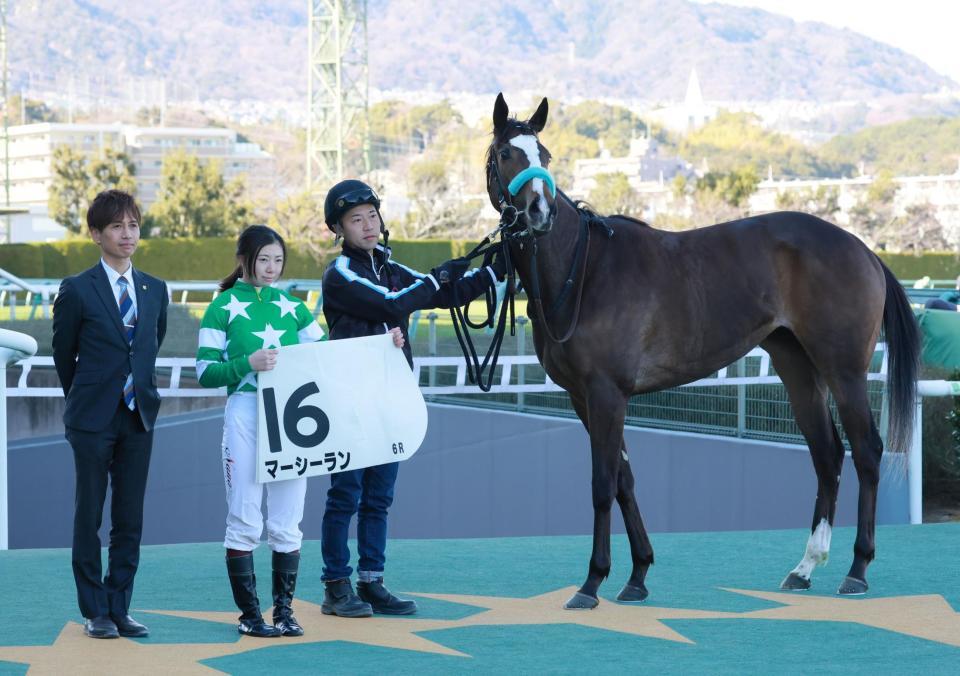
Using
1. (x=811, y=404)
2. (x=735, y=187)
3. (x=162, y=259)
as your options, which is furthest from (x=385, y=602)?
(x=735, y=187)

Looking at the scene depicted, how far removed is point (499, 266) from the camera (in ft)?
14.7

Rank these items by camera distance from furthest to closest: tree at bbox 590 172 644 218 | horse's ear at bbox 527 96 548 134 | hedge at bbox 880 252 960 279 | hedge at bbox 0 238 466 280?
tree at bbox 590 172 644 218 → hedge at bbox 880 252 960 279 → hedge at bbox 0 238 466 280 → horse's ear at bbox 527 96 548 134

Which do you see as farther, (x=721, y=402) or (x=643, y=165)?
(x=643, y=165)

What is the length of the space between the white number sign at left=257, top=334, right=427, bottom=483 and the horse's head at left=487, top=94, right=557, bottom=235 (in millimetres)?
630

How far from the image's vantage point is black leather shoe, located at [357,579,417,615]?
4.30m

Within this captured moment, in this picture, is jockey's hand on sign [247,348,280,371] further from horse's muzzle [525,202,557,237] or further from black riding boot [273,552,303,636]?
horse's muzzle [525,202,557,237]

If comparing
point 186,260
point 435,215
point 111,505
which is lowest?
A: point 111,505

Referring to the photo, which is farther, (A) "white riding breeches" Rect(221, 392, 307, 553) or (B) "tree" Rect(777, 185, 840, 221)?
(B) "tree" Rect(777, 185, 840, 221)

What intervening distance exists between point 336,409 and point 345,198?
69 centimetres

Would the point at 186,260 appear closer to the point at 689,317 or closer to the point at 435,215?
the point at 435,215

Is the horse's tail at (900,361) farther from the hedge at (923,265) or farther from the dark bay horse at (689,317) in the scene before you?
the hedge at (923,265)

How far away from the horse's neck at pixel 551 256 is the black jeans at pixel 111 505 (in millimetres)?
1408

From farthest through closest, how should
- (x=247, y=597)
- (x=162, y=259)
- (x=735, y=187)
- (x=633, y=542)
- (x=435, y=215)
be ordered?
(x=735, y=187), (x=435, y=215), (x=162, y=259), (x=633, y=542), (x=247, y=597)

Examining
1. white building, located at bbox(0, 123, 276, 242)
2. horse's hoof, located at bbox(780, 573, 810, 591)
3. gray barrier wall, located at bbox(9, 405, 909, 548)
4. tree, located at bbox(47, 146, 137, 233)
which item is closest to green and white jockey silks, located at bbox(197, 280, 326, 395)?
horse's hoof, located at bbox(780, 573, 810, 591)
